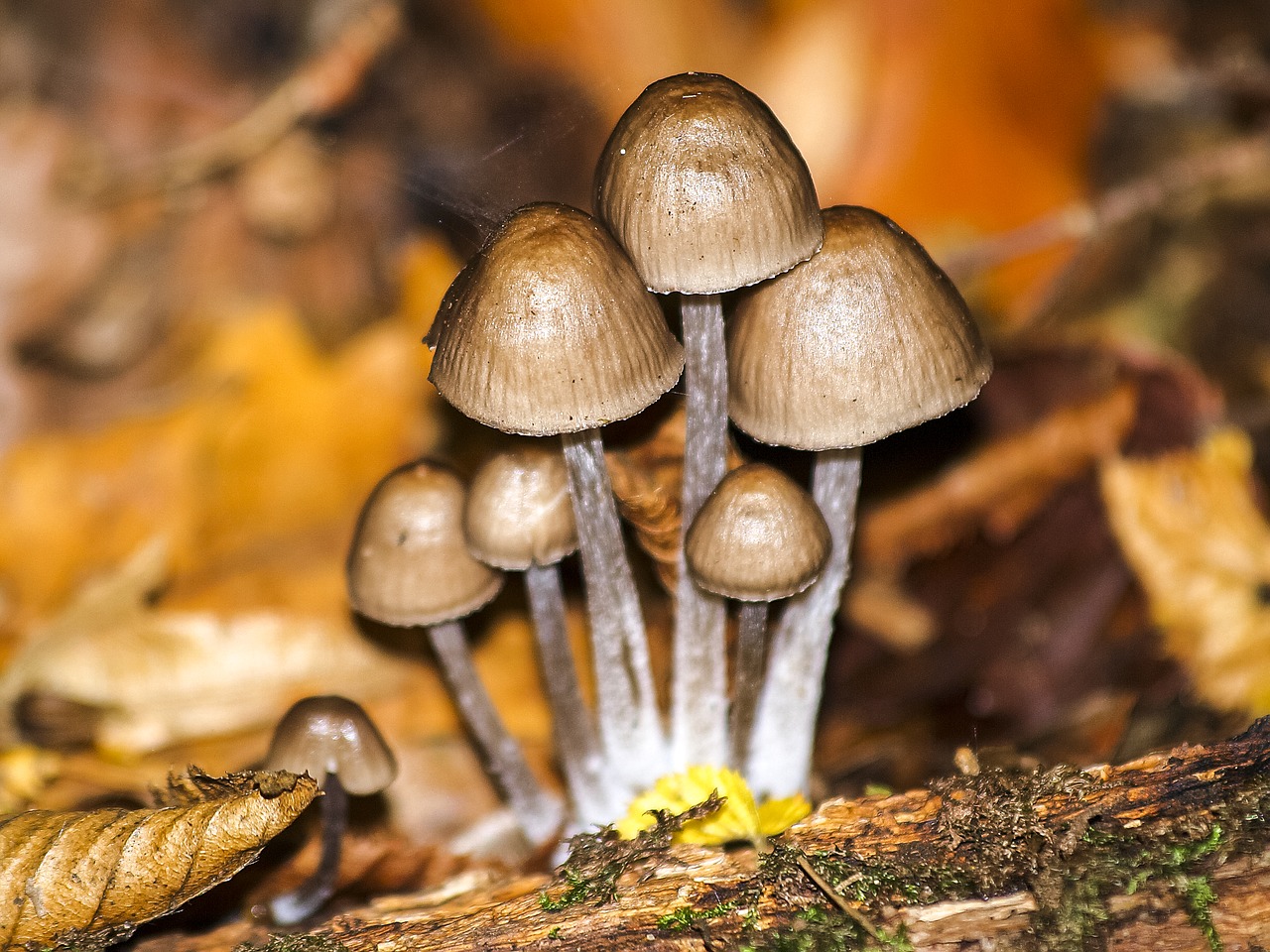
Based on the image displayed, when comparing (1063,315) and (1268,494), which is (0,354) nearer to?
(1063,315)

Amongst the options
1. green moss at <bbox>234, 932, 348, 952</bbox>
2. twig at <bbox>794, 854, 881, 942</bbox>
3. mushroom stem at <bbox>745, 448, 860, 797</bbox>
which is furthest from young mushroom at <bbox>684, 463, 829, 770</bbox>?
green moss at <bbox>234, 932, 348, 952</bbox>

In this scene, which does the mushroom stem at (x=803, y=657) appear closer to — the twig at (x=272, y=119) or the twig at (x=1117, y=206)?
the twig at (x=1117, y=206)

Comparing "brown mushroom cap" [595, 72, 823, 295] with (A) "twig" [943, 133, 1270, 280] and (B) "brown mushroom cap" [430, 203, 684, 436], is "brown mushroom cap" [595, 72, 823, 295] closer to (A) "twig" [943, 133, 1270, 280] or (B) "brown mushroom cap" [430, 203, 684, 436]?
(B) "brown mushroom cap" [430, 203, 684, 436]

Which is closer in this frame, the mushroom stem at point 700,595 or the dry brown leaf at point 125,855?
the dry brown leaf at point 125,855

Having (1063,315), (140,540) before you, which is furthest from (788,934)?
(1063,315)

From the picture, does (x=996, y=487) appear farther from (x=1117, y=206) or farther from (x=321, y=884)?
(x=321, y=884)

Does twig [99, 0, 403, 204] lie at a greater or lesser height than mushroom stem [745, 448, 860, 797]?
Answer: greater

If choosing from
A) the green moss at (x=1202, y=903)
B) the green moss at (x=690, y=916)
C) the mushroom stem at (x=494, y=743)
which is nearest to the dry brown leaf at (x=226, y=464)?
the mushroom stem at (x=494, y=743)
